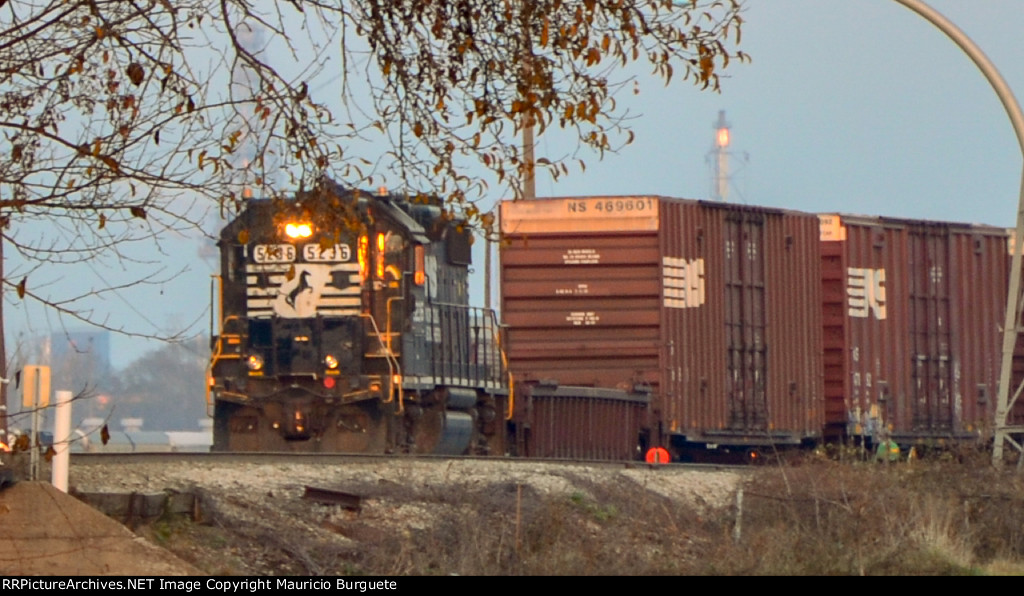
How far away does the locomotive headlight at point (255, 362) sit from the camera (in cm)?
1923

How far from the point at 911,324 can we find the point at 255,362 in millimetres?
11230

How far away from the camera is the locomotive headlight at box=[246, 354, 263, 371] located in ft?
63.1

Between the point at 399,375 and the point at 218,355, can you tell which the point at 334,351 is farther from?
the point at 218,355

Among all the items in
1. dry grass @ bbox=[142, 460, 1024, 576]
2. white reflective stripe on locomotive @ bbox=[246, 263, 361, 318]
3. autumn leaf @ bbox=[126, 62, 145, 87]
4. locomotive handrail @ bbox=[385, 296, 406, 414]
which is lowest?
dry grass @ bbox=[142, 460, 1024, 576]

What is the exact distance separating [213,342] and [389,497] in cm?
704

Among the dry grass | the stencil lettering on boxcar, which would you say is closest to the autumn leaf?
the dry grass

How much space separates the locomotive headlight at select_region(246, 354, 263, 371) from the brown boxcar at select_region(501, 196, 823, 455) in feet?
13.8

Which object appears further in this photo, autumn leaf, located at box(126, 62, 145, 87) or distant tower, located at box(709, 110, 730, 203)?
distant tower, located at box(709, 110, 730, 203)

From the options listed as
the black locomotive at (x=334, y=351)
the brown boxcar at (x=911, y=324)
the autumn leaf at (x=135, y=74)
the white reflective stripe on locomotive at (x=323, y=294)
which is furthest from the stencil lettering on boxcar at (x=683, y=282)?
the autumn leaf at (x=135, y=74)

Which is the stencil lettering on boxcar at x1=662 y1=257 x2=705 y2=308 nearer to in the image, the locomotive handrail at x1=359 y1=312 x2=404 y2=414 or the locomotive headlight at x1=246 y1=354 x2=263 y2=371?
the locomotive handrail at x1=359 y1=312 x2=404 y2=414

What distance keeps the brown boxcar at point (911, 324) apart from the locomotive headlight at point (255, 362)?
375 inches

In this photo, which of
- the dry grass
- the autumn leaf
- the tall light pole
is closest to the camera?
the autumn leaf

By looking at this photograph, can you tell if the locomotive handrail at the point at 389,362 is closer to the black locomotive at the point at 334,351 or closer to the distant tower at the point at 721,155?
the black locomotive at the point at 334,351
